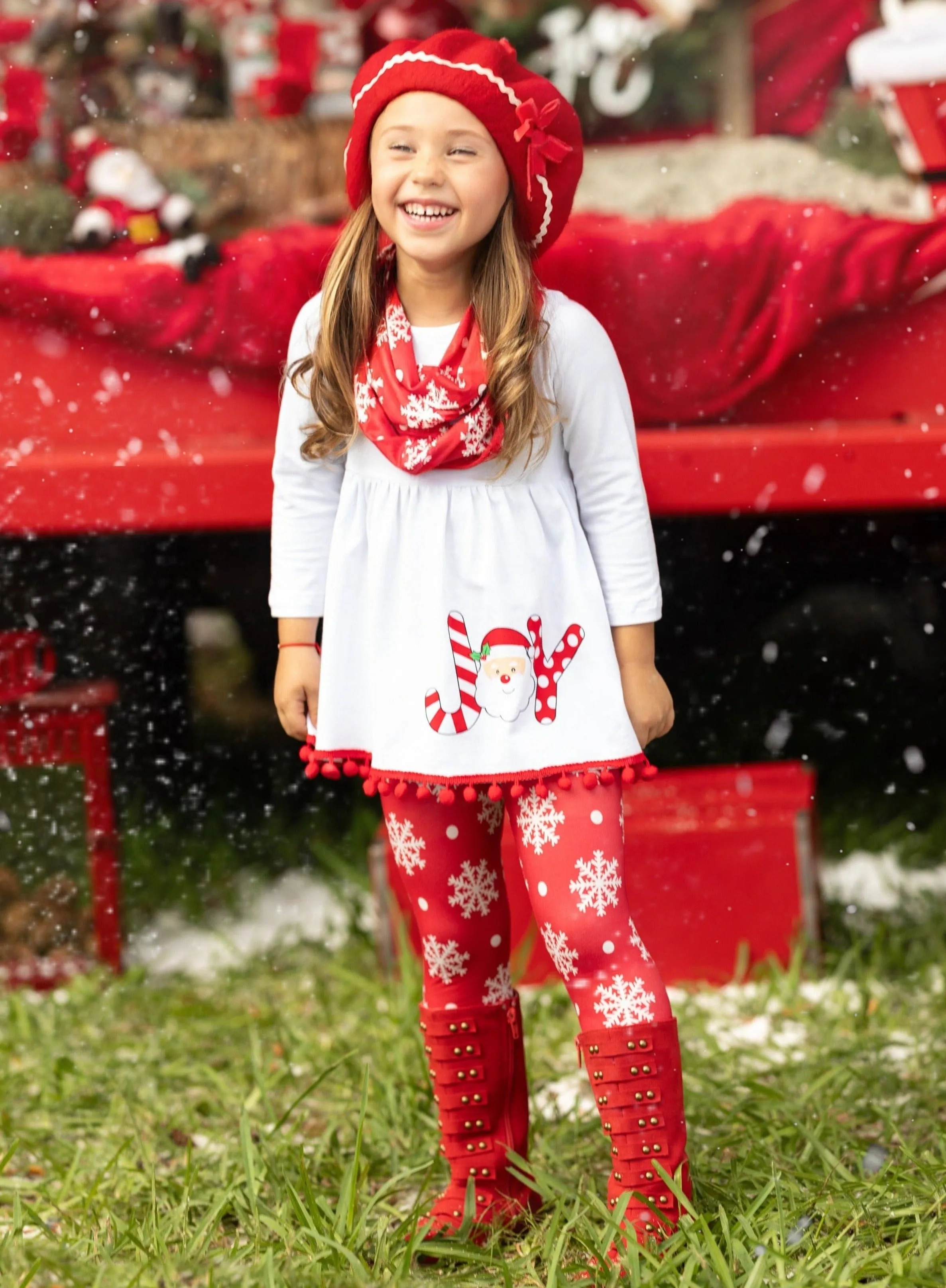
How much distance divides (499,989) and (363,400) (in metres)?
0.65

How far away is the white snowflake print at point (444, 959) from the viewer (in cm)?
155

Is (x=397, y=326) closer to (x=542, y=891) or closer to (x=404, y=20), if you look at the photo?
(x=542, y=891)

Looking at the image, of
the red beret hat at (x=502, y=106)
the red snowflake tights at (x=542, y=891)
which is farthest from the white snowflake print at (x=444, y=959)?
the red beret hat at (x=502, y=106)

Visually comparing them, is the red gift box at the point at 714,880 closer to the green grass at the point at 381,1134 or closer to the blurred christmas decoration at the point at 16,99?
the green grass at the point at 381,1134

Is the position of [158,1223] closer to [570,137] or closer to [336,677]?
[336,677]

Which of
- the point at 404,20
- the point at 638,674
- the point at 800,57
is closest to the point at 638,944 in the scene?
the point at 638,674

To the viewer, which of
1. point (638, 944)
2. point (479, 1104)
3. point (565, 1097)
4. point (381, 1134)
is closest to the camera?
point (638, 944)

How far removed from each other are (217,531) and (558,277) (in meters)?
0.73

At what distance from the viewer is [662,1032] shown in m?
1.44

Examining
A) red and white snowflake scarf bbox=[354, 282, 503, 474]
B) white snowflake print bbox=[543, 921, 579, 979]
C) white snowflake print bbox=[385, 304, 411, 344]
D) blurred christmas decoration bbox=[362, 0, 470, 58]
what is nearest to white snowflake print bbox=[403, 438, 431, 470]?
red and white snowflake scarf bbox=[354, 282, 503, 474]

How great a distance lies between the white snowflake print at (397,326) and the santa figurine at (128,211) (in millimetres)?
849

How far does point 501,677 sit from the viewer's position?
55.9 inches

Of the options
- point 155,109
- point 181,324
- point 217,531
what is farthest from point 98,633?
point 155,109

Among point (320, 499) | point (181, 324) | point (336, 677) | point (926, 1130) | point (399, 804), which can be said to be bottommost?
point (926, 1130)
